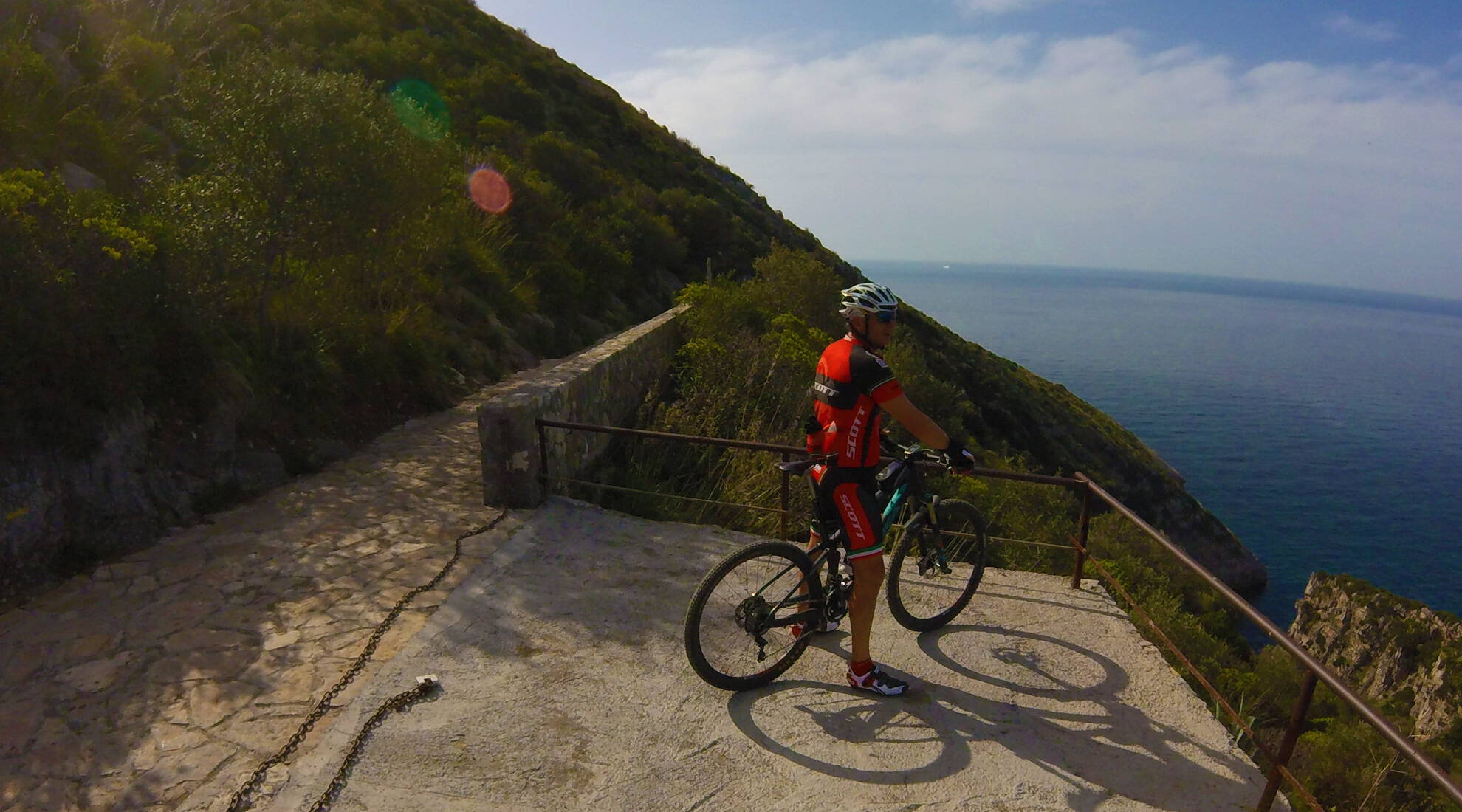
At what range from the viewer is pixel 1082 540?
573 centimetres

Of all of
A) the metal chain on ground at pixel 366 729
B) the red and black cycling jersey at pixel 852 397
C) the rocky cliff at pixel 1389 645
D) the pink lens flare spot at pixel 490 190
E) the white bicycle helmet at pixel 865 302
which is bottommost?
the rocky cliff at pixel 1389 645

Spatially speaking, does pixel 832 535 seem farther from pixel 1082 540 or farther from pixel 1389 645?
pixel 1389 645

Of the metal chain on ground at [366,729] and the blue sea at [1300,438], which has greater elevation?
the metal chain on ground at [366,729]

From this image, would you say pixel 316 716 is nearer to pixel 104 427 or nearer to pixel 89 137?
pixel 104 427

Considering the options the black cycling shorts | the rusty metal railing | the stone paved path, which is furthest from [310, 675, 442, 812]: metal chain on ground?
the rusty metal railing

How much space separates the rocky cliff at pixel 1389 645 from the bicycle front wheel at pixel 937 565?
28.0m

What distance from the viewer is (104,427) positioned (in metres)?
5.60

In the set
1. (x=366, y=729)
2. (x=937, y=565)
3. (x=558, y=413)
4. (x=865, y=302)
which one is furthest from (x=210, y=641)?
(x=937, y=565)

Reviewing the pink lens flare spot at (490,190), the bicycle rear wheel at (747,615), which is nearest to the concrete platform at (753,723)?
the bicycle rear wheel at (747,615)

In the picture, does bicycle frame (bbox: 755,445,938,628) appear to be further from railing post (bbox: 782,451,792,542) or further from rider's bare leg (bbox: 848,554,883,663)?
railing post (bbox: 782,451,792,542)

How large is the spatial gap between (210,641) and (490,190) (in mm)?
13825

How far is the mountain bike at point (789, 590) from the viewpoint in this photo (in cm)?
416

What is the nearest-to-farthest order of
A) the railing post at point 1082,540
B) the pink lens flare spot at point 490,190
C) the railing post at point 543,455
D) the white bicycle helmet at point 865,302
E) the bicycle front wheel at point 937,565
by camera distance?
the white bicycle helmet at point 865,302, the bicycle front wheel at point 937,565, the railing post at point 1082,540, the railing post at point 543,455, the pink lens flare spot at point 490,190

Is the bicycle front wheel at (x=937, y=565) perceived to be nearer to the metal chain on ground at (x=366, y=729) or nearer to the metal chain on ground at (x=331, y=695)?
the metal chain on ground at (x=366, y=729)
